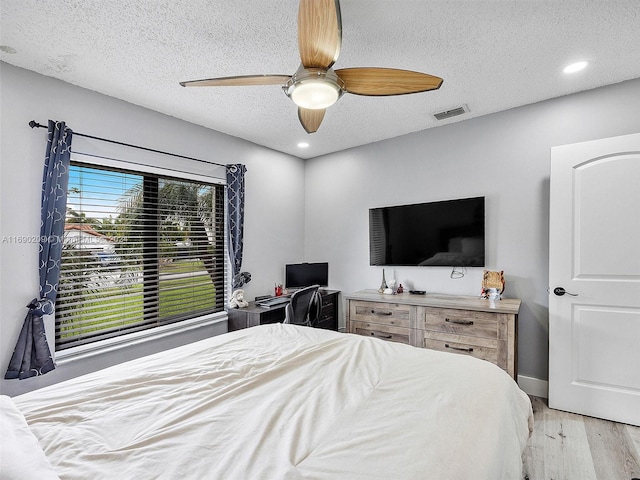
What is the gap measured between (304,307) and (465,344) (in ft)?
4.78

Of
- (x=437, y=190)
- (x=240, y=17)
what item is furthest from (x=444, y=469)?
(x=437, y=190)

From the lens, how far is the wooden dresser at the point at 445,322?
2.58m

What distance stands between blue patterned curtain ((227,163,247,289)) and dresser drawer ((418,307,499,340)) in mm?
1950

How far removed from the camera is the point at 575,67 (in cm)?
226

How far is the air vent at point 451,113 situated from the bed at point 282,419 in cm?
227

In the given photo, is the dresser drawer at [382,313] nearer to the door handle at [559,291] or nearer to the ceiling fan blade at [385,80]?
the door handle at [559,291]

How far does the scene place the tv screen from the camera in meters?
4.00

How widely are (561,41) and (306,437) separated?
2573mm

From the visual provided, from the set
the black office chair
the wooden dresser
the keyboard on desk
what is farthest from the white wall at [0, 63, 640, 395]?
the black office chair

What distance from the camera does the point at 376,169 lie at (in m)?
3.86

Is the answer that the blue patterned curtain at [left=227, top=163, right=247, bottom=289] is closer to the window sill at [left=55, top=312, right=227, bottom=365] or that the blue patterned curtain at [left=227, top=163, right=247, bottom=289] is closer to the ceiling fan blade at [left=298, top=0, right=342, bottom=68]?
the window sill at [left=55, top=312, right=227, bottom=365]

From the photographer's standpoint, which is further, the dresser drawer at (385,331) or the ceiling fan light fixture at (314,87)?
the dresser drawer at (385,331)

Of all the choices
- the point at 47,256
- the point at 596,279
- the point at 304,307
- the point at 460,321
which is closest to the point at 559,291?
the point at 596,279

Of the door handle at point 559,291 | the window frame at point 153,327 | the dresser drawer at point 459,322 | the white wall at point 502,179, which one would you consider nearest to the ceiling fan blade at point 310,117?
the window frame at point 153,327
